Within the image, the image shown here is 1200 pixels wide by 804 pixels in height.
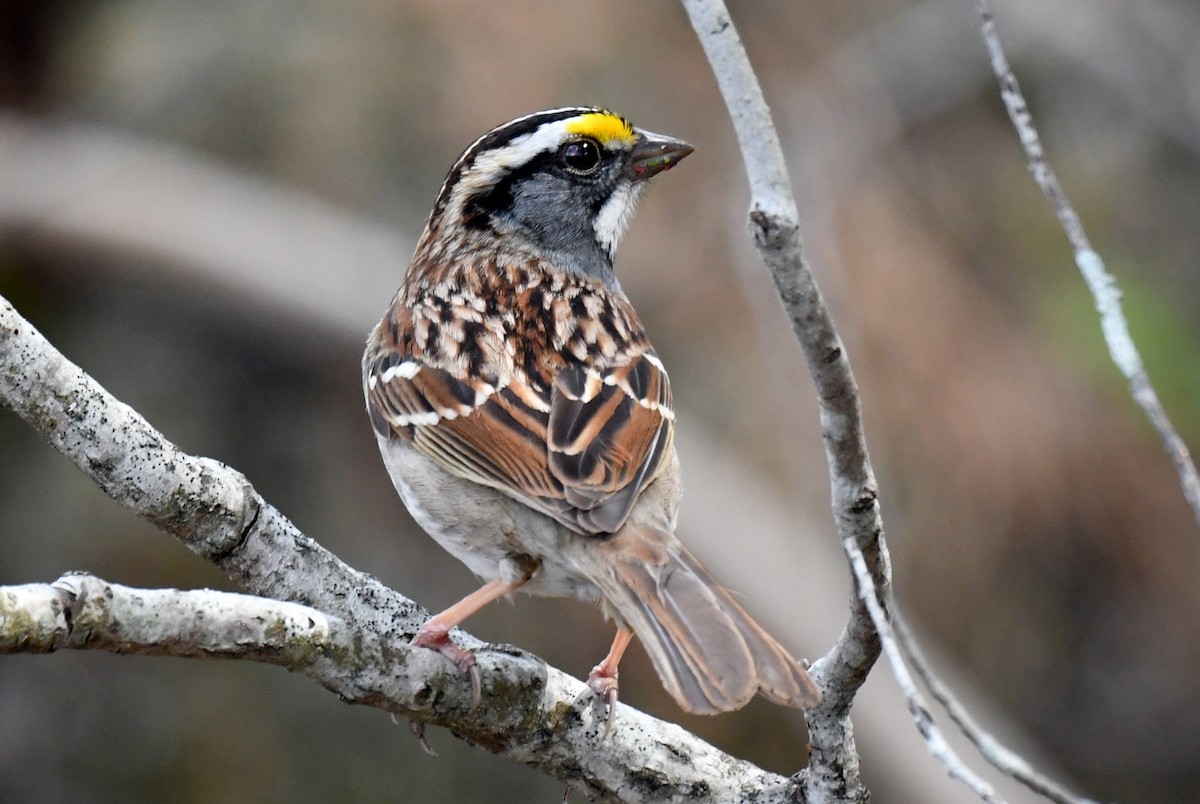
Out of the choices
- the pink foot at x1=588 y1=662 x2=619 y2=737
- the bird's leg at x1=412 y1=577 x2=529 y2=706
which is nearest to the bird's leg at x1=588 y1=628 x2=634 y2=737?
the pink foot at x1=588 y1=662 x2=619 y2=737

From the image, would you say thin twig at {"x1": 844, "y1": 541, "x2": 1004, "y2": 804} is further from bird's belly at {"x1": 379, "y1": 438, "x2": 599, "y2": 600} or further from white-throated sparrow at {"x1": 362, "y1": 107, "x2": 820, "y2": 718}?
bird's belly at {"x1": 379, "y1": 438, "x2": 599, "y2": 600}

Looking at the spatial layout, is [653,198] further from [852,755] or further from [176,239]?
[852,755]

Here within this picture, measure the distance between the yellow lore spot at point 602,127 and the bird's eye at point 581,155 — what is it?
0.09 ft

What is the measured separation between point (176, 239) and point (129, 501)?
15.8ft

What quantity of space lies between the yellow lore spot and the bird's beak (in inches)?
1.6

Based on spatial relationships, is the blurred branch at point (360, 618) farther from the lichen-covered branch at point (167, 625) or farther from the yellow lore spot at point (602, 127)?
the yellow lore spot at point (602, 127)

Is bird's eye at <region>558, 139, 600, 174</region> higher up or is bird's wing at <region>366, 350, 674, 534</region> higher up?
bird's eye at <region>558, 139, 600, 174</region>

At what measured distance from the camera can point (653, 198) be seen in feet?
23.9

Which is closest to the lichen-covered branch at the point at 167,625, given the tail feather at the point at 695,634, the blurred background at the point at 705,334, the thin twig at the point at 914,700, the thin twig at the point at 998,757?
the tail feather at the point at 695,634

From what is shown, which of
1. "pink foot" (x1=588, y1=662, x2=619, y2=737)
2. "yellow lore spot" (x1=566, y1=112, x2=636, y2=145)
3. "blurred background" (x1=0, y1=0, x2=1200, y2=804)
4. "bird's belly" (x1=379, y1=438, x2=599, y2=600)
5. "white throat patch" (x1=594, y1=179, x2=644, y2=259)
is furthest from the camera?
"blurred background" (x1=0, y1=0, x2=1200, y2=804)

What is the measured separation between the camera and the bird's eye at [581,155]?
461cm

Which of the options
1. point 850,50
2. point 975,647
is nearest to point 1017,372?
point 975,647

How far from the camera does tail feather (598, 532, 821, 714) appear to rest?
10.0 feet

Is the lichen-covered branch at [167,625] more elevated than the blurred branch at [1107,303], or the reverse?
the blurred branch at [1107,303]
